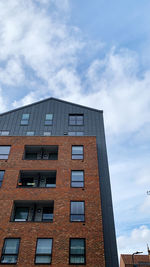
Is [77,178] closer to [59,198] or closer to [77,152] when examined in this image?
[59,198]

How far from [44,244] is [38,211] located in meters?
3.47

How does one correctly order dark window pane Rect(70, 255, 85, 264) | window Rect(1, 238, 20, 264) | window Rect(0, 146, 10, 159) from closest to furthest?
dark window pane Rect(70, 255, 85, 264) → window Rect(1, 238, 20, 264) → window Rect(0, 146, 10, 159)

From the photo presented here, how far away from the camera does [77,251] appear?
14.7 metres

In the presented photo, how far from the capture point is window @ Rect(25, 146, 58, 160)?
70.8 ft

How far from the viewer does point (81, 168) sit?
62.8 ft

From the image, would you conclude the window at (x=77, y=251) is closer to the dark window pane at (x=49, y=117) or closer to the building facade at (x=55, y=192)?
the building facade at (x=55, y=192)

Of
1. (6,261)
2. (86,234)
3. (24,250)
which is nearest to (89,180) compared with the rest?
(86,234)

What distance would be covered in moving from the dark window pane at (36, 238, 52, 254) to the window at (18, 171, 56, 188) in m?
5.37

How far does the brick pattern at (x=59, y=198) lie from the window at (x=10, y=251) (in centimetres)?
30

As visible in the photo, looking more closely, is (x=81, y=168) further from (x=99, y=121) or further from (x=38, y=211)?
(x=99, y=121)

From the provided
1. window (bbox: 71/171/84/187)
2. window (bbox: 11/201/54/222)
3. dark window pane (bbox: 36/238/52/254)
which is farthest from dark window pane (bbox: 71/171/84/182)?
dark window pane (bbox: 36/238/52/254)

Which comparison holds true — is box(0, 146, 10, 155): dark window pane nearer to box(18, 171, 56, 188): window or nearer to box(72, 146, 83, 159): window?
box(18, 171, 56, 188): window

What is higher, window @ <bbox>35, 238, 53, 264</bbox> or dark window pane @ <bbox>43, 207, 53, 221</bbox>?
dark window pane @ <bbox>43, 207, 53, 221</bbox>

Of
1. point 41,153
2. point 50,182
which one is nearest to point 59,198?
point 50,182
